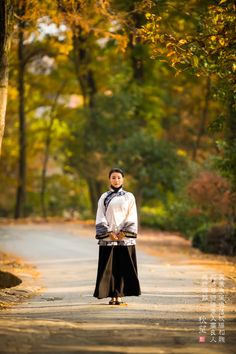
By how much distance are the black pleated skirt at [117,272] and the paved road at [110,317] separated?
0.24 m

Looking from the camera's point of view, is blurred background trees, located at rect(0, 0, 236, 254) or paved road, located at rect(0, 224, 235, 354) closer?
paved road, located at rect(0, 224, 235, 354)

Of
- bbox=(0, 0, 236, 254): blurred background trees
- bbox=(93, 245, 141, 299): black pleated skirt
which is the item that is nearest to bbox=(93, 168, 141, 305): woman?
bbox=(93, 245, 141, 299): black pleated skirt

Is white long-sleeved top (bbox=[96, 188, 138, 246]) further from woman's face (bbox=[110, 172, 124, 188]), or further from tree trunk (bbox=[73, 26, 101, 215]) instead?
tree trunk (bbox=[73, 26, 101, 215])

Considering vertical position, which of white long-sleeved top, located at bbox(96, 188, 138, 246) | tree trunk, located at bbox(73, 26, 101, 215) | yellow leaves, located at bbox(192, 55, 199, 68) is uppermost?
tree trunk, located at bbox(73, 26, 101, 215)

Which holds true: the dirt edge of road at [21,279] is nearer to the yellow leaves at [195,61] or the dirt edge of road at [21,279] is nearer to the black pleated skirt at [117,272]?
the black pleated skirt at [117,272]

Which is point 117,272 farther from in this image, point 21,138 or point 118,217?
point 21,138

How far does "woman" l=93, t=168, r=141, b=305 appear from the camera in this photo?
11.8m

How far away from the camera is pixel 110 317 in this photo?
10281 mm

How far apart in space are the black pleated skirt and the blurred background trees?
305 cm

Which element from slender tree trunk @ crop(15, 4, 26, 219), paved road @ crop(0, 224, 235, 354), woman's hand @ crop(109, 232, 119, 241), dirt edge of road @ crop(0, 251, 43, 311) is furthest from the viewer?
slender tree trunk @ crop(15, 4, 26, 219)

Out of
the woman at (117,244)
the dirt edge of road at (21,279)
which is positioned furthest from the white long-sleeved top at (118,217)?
the dirt edge of road at (21,279)

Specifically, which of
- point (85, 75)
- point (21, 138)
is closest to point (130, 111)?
point (21, 138)

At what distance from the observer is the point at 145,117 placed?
43.4 metres

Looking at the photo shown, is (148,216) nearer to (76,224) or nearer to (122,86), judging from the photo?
(76,224)
